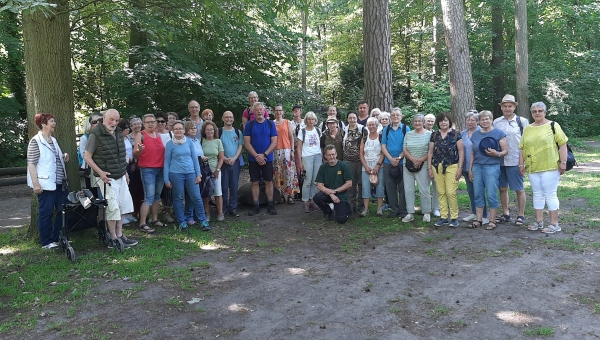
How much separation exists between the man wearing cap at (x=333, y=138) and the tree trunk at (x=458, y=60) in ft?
17.0

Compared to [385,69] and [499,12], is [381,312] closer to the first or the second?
[385,69]

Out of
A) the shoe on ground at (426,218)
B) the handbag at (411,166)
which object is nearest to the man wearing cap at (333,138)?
the handbag at (411,166)

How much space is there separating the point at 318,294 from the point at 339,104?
19.8 meters

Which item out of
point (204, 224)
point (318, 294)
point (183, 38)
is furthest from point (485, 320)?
point (183, 38)

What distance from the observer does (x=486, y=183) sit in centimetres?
666

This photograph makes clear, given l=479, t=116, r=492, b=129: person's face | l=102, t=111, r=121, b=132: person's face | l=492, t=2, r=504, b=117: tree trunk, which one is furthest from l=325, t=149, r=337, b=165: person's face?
l=492, t=2, r=504, b=117: tree trunk

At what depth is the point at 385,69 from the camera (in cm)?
905

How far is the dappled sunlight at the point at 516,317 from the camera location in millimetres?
3779

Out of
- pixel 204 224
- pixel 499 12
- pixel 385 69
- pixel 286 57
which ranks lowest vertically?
pixel 204 224

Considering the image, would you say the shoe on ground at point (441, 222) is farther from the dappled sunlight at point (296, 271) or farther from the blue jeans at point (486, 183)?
the dappled sunlight at point (296, 271)

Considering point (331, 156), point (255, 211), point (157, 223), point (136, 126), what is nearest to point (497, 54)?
point (331, 156)

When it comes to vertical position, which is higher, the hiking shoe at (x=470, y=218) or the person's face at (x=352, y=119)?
the person's face at (x=352, y=119)

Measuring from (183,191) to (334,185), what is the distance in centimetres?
247

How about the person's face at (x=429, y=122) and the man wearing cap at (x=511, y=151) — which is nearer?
the man wearing cap at (x=511, y=151)
